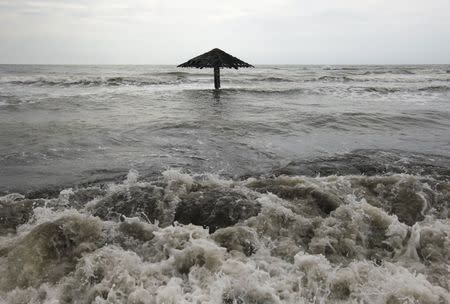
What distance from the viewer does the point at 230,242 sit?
151 inches

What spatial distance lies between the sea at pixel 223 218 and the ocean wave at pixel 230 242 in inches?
0.6

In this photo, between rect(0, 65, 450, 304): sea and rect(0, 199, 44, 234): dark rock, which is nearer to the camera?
rect(0, 65, 450, 304): sea

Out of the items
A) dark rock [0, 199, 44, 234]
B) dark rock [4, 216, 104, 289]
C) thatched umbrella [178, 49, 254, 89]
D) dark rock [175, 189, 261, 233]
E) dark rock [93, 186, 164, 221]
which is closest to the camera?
dark rock [4, 216, 104, 289]

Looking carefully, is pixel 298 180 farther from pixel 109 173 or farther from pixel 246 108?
pixel 246 108

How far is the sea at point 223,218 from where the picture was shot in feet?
10.4

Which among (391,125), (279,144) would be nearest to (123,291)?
(279,144)

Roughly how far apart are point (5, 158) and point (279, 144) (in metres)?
5.49

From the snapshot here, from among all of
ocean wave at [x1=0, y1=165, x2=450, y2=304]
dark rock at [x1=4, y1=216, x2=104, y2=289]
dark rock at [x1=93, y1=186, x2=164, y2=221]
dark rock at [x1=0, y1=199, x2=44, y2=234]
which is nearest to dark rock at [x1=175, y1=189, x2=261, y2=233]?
ocean wave at [x1=0, y1=165, x2=450, y2=304]

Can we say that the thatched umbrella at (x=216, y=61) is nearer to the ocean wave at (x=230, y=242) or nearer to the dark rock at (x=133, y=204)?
the ocean wave at (x=230, y=242)

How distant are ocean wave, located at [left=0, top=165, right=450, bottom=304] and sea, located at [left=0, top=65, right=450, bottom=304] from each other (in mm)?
15

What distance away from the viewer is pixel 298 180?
5.45 meters

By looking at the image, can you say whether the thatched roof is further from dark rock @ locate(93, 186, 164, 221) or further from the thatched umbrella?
dark rock @ locate(93, 186, 164, 221)

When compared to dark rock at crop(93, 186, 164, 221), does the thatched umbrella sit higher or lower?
higher

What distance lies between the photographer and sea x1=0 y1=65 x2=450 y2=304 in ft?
10.4
